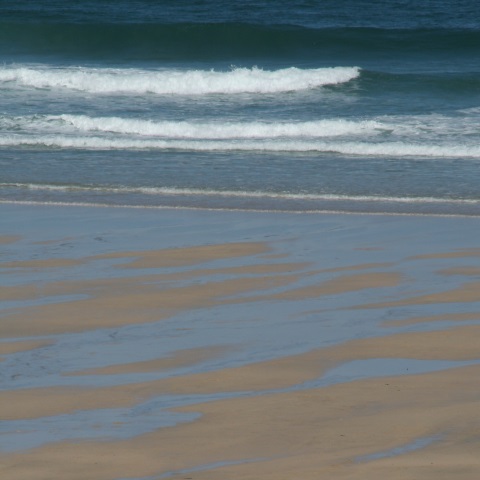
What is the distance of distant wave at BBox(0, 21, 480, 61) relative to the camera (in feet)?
68.8

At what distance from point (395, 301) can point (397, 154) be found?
5771mm

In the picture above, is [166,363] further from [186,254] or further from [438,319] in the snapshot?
[186,254]

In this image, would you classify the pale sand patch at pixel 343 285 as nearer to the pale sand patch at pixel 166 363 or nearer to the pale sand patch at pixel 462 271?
the pale sand patch at pixel 462 271

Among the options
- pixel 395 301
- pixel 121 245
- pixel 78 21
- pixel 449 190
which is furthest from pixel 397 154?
pixel 78 21

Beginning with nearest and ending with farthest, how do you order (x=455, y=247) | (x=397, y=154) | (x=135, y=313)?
1. (x=135, y=313)
2. (x=455, y=247)
3. (x=397, y=154)

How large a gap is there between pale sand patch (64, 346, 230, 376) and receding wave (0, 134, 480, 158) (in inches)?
269

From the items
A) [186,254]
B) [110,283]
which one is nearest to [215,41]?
[186,254]

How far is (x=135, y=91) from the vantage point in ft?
52.9

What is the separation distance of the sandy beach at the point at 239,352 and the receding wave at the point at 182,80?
8870 millimetres

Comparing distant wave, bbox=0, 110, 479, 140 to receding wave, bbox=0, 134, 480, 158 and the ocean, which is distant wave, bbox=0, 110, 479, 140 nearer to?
the ocean

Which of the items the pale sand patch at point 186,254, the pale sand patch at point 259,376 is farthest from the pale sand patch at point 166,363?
the pale sand patch at point 186,254

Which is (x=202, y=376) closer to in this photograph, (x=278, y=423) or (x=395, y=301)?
(x=278, y=423)

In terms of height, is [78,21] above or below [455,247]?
above

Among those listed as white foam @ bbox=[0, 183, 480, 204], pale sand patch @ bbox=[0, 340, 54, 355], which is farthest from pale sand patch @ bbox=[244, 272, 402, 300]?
white foam @ bbox=[0, 183, 480, 204]
